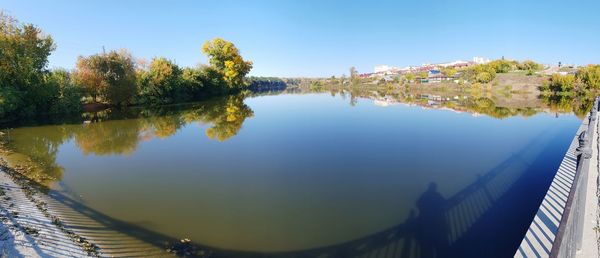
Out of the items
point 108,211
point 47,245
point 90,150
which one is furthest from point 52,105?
point 47,245

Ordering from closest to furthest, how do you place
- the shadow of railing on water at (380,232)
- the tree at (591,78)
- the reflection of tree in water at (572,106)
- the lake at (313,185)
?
the shadow of railing on water at (380,232) < the lake at (313,185) < the reflection of tree in water at (572,106) < the tree at (591,78)

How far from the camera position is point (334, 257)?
516 cm

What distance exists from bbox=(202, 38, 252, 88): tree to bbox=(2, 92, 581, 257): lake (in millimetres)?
40639

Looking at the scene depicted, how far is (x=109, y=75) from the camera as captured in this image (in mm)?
30922

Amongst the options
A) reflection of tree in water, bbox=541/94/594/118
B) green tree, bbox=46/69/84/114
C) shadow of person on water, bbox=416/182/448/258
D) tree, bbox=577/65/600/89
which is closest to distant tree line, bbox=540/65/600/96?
tree, bbox=577/65/600/89

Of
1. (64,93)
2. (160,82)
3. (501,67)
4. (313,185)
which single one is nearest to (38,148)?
(313,185)

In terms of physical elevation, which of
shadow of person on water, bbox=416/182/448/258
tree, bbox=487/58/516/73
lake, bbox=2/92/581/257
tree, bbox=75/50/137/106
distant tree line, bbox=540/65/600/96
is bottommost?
shadow of person on water, bbox=416/182/448/258

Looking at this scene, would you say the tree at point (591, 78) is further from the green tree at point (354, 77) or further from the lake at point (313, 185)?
the green tree at point (354, 77)

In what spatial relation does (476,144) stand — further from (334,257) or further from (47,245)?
(47,245)

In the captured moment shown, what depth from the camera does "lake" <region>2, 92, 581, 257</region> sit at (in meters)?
5.86

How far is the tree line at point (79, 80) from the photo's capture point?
22.3 m

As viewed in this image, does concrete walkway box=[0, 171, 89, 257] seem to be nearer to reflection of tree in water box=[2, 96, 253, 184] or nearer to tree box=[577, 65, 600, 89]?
A: reflection of tree in water box=[2, 96, 253, 184]

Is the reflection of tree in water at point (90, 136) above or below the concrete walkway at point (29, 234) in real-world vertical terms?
above

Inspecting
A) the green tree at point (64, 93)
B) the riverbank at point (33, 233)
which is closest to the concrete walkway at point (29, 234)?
the riverbank at point (33, 233)
